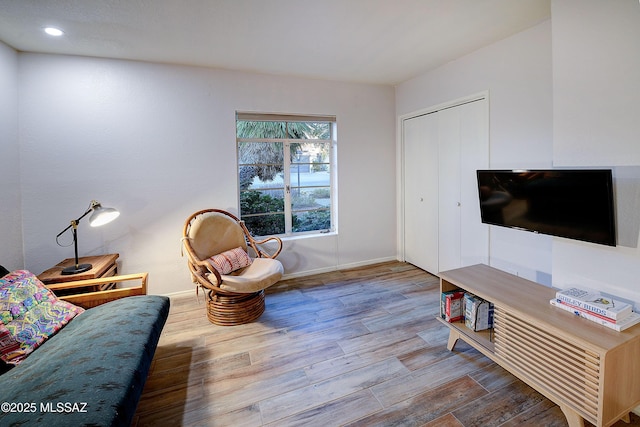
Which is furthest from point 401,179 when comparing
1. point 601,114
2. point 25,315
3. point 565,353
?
point 25,315

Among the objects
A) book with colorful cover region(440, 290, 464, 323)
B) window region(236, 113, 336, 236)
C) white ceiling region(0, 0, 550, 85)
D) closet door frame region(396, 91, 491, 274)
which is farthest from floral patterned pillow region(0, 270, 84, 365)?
closet door frame region(396, 91, 491, 274)

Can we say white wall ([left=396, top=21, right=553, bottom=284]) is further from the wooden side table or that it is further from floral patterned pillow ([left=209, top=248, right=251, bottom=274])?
the wooden side table

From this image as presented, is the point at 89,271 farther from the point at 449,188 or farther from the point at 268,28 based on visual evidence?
the point at 449,188

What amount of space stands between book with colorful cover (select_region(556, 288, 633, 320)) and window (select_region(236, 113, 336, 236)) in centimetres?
278

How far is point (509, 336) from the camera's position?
5.98ft

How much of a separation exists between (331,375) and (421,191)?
8.78 feet

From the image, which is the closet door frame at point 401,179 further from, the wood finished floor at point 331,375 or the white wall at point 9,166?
the white wall at point 9,166

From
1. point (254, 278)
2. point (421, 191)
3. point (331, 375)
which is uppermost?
point (421, 191)

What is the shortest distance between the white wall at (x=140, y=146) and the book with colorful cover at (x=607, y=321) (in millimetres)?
2730

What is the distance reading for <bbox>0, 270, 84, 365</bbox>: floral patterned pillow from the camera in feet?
5.20

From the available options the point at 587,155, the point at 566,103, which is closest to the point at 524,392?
the point at 587,155

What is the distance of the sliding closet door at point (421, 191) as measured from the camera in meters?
3.70

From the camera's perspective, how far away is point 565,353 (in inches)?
60.7

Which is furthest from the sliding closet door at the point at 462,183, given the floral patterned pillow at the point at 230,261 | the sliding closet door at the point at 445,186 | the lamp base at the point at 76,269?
the lamp base at the point at 76,269
